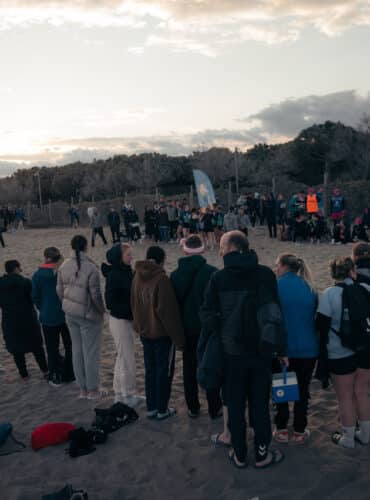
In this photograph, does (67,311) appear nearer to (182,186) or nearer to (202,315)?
(202,315)

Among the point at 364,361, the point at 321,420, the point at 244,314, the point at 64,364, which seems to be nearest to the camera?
the point at 244,314

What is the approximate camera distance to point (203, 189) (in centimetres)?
1969

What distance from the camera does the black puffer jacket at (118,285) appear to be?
4.89 meters

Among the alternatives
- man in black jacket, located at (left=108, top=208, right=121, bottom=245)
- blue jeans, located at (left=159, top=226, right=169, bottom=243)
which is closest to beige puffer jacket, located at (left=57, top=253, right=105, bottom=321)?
man in black jacket, located at (left=108, top=208, right=121, bottom=245)

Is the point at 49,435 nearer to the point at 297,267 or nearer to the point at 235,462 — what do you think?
the point at 235,462

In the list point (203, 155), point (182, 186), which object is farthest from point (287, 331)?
point (203, 155)

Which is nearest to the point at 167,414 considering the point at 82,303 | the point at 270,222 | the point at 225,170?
the point at 82,303

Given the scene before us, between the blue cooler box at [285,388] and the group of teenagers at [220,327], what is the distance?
9 centimetres

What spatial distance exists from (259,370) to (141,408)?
1.97 metres

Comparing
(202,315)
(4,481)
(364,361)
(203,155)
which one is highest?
(203,155)

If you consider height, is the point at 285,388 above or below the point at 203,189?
below

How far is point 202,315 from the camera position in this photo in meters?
3.63

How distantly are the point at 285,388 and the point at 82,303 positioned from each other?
227 centimetres

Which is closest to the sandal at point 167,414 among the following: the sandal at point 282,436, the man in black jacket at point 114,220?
the sandal at point 282,436
